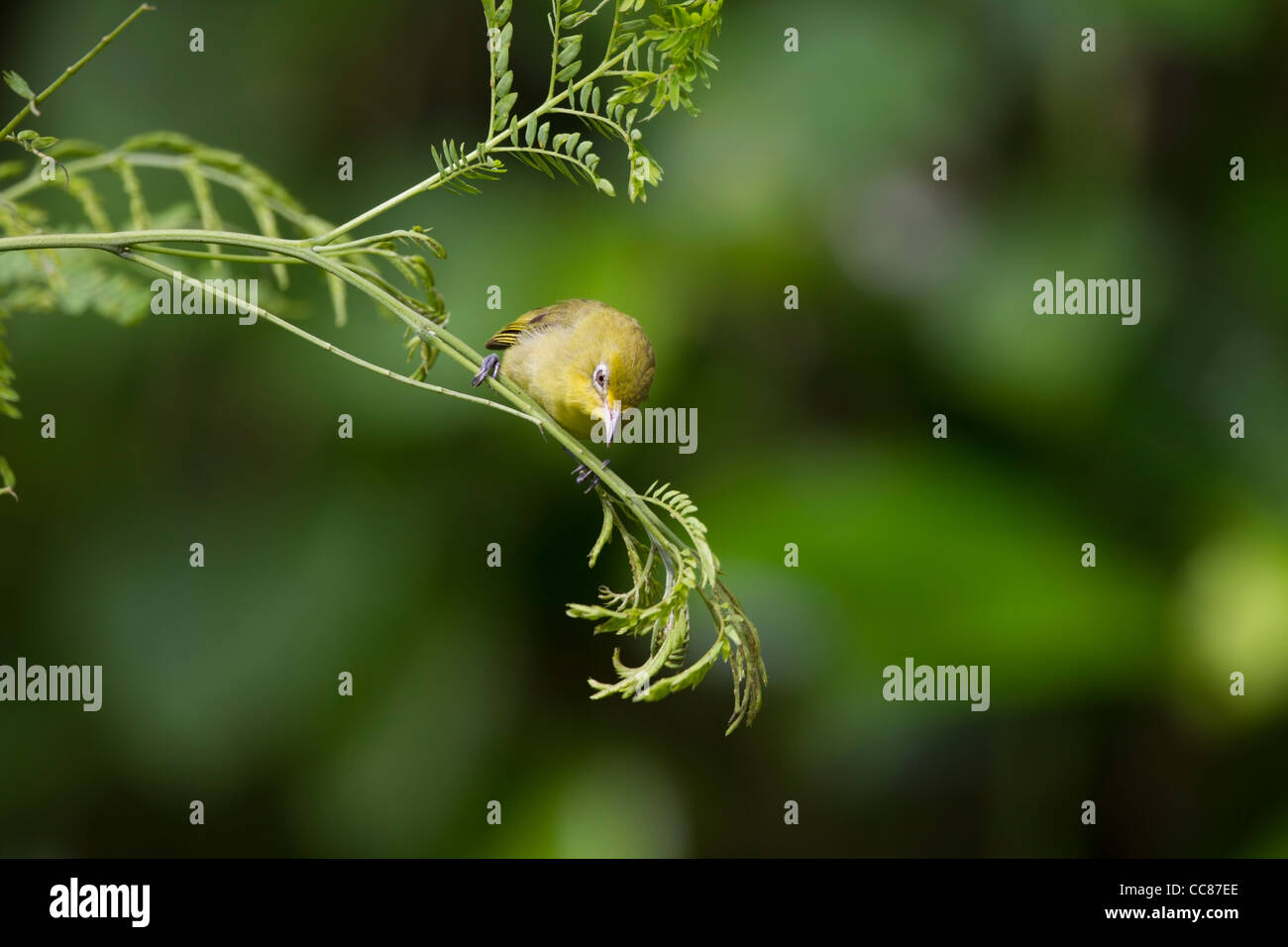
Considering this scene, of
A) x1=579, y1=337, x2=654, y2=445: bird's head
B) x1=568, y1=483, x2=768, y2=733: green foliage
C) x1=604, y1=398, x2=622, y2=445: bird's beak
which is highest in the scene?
x1=579, y1=337, x2=654, y2=445: bird's head

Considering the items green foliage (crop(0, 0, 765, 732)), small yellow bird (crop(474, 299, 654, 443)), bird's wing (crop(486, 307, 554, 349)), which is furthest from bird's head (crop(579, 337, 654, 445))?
green foliage (crop(0, 0, 765, 732))

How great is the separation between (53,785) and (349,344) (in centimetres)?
164

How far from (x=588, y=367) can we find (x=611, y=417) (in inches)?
4.2

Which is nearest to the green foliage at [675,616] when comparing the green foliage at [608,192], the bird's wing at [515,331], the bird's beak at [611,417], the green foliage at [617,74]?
the green foliage at [608,192]

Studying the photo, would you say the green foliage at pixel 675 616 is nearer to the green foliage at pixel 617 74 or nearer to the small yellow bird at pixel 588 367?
the green foliage at pixel 617 74

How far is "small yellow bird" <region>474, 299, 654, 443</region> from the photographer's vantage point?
186 cm

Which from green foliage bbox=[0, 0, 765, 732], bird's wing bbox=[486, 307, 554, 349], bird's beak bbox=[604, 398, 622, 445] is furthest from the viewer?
bird's wing bbox=[486, 307, 554, 349]

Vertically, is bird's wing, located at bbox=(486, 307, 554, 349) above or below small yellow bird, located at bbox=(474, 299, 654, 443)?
above

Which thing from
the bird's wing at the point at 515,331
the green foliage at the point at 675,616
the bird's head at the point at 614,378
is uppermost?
the bird's wing at the point at 515,331

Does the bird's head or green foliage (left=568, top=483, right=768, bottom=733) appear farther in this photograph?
the bird's head

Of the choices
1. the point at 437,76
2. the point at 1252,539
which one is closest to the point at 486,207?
the point at 437,76

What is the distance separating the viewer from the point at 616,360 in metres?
1.85

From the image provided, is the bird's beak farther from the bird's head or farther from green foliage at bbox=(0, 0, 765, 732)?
green foliage at bbox=(0, 0, 765, 732)

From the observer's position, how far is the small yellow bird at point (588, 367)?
1.86 metres
